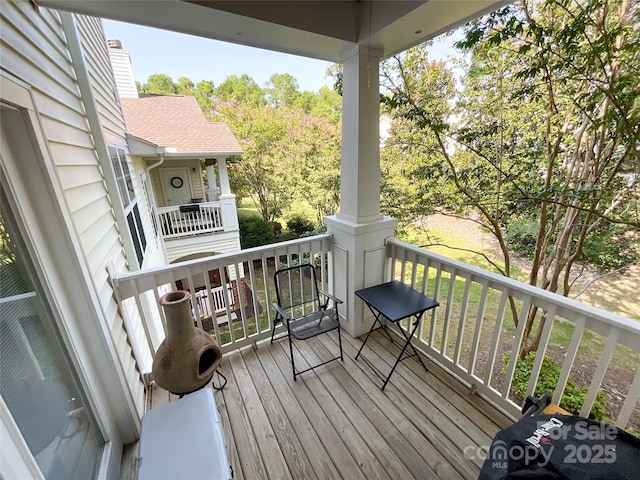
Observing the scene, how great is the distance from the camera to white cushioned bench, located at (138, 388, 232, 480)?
1.11 meters

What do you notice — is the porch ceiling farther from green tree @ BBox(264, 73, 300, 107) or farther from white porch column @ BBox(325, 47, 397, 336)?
green tree @ BBox(264, 73, 300, 107)

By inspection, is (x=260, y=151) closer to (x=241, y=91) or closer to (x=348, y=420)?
(x=241, y=91)

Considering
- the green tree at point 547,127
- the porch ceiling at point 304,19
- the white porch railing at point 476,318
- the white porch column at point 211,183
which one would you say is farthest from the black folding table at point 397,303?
the white porch column at point 211,183

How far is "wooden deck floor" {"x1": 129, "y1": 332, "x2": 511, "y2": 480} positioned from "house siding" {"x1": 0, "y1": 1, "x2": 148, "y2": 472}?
0.71m

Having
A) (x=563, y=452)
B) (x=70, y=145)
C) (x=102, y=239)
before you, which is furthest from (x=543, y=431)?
(x=70, y=145)

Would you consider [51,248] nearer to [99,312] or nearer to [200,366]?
[99,312]

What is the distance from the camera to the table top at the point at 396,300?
194 cm

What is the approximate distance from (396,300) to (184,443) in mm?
1574

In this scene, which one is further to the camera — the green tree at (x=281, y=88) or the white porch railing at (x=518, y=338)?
the green tree at (x=281, y=88)

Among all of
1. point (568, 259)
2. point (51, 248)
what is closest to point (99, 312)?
point (51, 248)

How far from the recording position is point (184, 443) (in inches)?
48.1

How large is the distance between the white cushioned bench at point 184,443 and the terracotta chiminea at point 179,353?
0.24 meters

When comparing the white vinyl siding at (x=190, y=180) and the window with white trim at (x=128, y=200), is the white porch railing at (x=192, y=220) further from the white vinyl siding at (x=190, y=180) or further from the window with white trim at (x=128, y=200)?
the window with white trim at (x=128, y=200)

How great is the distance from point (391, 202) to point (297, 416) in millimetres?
3503
